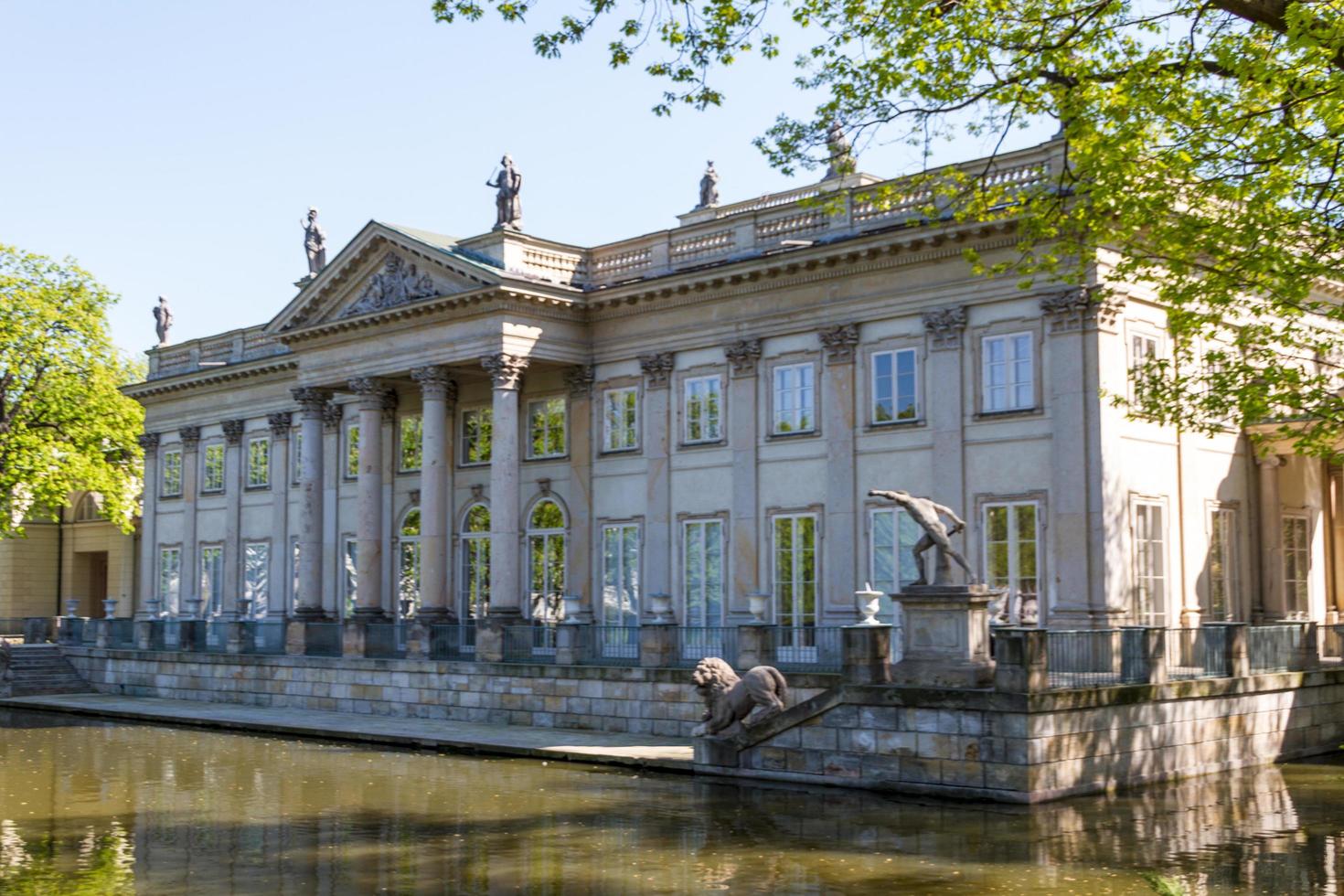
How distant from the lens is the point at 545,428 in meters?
34.2

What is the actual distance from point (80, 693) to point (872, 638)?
26.7m

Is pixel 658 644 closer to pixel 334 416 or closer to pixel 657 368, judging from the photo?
pixel 657 368

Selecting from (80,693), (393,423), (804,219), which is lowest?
(80,693)

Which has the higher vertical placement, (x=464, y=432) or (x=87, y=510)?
(x=464, y=432)

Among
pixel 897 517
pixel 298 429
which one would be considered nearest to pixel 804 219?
pixel 897 517

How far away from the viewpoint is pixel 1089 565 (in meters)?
24.9

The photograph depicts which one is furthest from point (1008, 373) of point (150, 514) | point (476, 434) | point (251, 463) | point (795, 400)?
point (150, 514)

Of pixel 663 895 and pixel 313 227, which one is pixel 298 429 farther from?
pixel 663 895

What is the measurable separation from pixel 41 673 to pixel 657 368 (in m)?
19.5

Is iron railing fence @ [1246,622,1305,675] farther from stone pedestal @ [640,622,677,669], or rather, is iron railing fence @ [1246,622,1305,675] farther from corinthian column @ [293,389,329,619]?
corinthian column @ [293,389,329,619]

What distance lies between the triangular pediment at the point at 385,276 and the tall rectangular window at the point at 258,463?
22.6ft

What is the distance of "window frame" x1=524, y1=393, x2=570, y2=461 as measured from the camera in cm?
3372

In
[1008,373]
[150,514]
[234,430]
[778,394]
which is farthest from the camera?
[150,514]

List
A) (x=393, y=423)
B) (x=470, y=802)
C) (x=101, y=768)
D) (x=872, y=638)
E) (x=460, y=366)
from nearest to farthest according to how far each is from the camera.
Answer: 1. (x=470, y=802)
2. (x=872, y=638)
3. (x=101, y=768)
4. (x=460, y=366)
5. (x=393, y=423)
